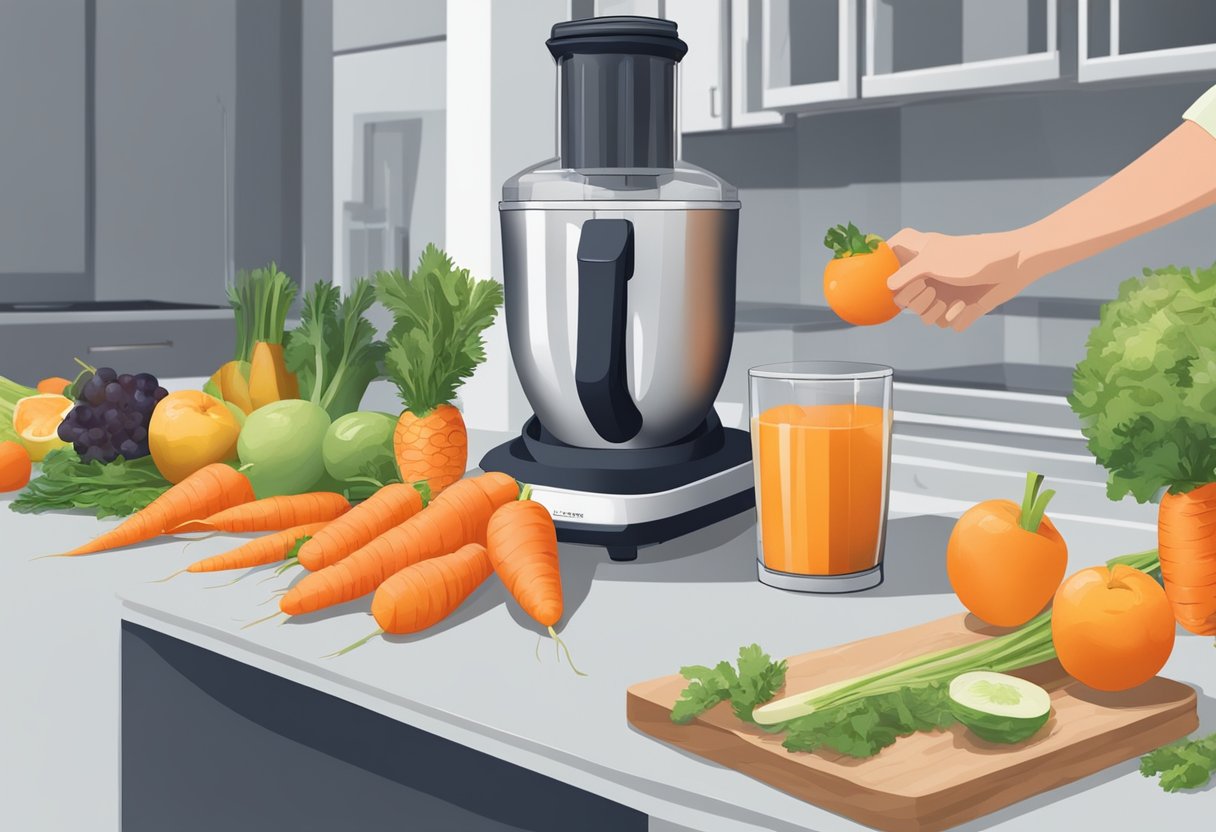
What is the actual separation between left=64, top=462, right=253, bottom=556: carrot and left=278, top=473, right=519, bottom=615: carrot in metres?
0.22

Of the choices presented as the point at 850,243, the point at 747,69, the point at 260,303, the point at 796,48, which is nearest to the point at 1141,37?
the point at 796,48

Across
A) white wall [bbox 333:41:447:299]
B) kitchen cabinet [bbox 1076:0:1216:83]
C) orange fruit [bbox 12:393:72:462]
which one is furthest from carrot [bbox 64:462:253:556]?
white wall [bbox 333:41:447:299]

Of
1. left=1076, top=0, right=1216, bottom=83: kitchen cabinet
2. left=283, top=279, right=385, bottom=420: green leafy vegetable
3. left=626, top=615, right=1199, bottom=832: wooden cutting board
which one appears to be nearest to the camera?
left=626, top=615, right=1199, bottom=832: wooden cutting board

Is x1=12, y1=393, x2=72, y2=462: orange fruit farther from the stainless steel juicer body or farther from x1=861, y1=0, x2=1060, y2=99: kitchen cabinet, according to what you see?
x1=861, y1=0, x2=1060, y2=99: kitchen cabinet

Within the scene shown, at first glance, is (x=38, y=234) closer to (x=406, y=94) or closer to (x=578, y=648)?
(x=406, y=94)

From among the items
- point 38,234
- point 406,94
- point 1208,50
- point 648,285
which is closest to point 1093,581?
point 648,285

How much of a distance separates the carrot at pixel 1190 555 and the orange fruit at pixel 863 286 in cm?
29

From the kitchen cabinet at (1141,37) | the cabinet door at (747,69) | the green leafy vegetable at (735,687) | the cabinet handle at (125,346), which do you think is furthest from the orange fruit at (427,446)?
the cabinet handle at (125,346)

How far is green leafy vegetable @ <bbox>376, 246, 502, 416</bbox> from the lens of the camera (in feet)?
3.94

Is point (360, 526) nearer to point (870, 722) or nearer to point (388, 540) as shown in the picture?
point (388, 540)

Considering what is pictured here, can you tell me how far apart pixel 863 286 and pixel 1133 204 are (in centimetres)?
24

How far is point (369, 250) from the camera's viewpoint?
166 inches

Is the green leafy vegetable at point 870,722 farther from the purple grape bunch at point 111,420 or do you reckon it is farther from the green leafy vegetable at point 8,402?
the green leafy vegetable at point 8,402

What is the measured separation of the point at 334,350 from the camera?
4.54ft
